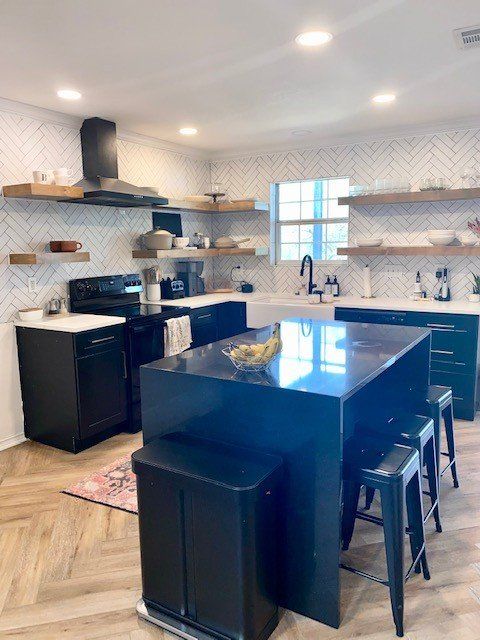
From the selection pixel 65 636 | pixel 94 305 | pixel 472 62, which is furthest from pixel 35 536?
pixel 472 62

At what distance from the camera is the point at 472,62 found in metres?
2.97

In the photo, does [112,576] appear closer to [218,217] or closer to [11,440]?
[11,440]

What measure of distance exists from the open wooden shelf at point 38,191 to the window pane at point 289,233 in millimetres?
2638

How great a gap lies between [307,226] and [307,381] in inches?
154

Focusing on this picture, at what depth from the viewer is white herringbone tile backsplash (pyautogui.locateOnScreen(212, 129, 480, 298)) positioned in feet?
15.2

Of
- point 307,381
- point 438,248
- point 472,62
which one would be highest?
point 472,62

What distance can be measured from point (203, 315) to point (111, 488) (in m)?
2.12

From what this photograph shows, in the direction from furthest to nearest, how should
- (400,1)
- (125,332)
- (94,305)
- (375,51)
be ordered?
(94,305) → (125,332) → (375,51) → (400,1)

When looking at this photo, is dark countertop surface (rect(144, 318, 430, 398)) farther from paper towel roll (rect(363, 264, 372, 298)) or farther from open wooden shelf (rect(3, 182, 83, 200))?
paper towel roll (rect(363, 264, 372, 298))

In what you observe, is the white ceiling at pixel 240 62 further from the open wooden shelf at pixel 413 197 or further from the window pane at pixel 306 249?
the window pane at pixel 306 249

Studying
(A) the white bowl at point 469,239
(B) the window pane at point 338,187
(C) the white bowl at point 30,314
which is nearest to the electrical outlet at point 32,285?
(C) the white bowl at point 30,314

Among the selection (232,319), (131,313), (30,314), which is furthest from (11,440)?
(232,319)

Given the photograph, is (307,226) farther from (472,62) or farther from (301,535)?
(301,535)

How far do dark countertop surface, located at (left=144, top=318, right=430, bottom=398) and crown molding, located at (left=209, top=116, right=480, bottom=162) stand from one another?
2.54 metres
